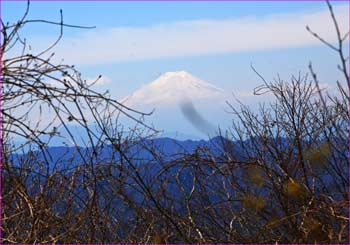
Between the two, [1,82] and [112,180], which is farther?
[112,180]

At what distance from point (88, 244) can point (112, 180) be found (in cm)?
52

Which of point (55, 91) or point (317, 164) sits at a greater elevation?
point (55, 91)

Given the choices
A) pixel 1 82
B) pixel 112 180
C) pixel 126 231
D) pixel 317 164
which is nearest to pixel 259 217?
pixel 317 164

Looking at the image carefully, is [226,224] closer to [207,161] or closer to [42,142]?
[207,161]

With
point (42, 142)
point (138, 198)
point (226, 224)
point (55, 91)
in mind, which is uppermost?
point (55, 91)

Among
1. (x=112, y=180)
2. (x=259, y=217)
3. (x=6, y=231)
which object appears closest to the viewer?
(x=6, y=231)

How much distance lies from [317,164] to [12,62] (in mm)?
1907

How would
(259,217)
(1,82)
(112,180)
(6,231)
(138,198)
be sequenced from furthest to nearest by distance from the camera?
(138,198)
(259,217)
(112,180)
(6,231)
(1,82)

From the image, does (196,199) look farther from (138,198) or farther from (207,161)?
(207,161)

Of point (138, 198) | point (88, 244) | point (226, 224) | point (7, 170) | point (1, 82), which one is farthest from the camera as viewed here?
point (226, 224)

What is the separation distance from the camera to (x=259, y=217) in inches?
164

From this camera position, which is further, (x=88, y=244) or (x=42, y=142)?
(x=88, y=244)

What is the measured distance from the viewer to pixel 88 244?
137 inches

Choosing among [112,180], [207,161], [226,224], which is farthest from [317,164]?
[226,224]
